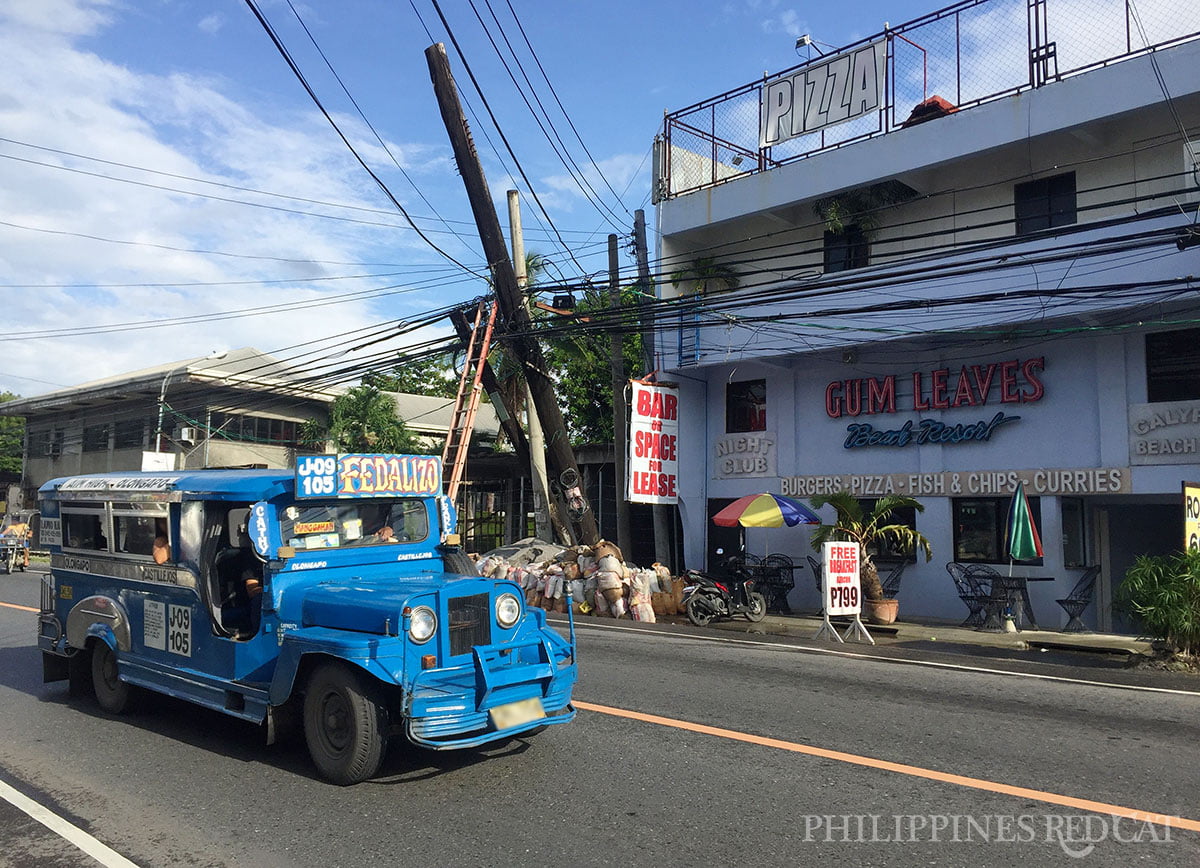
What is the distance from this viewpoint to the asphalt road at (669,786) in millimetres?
4777

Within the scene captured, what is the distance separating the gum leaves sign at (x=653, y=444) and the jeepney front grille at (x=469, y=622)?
14.1 metres

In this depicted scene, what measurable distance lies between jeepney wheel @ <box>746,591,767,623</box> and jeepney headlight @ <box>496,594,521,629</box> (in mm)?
11504

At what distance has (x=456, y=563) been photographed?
7.63 meters

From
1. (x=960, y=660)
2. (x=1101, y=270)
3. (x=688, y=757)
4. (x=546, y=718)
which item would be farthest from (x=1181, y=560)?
(x=546, y=718)

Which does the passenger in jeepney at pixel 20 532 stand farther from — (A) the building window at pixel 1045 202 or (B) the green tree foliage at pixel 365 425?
(A) the building window at pixel 1045 202

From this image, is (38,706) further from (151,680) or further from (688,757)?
(688,757)

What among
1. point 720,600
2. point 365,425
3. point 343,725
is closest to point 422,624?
point 343,725

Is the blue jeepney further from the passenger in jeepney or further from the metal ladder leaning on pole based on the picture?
the passenger in jeepney

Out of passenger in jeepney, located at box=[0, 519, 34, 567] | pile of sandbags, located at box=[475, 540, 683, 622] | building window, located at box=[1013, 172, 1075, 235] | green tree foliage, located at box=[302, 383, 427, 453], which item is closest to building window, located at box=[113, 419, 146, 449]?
passenger in jeepney, located at box=[0, 519, 34, 567]

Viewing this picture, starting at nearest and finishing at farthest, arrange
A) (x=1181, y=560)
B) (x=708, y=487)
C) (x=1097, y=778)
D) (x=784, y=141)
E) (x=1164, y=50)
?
(x=1097, y=778), (x=1181, y=560), (x=1164, y=50), (x=784, y=141), (x=708, y=487)

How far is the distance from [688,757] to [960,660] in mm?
6421

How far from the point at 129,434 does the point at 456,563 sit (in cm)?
3058

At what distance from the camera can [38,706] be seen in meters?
8.39

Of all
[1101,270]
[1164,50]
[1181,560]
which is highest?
[1164,50]
